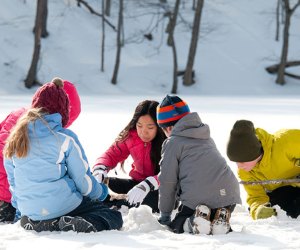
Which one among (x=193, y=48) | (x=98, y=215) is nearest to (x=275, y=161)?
(x=98, y=215)

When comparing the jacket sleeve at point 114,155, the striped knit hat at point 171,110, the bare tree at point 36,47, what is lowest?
the jacket sleeve at point 114,155

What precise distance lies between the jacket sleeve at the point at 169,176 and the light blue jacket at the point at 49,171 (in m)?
0.52

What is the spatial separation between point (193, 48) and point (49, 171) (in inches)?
996

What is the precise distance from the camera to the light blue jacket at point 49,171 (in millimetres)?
4094

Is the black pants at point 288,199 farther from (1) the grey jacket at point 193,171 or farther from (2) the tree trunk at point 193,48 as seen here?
(2) the tree trunk at point 193,48

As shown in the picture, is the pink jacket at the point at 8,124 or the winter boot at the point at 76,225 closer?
the winter boot at the point at 76,225

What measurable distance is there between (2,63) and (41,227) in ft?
84.3

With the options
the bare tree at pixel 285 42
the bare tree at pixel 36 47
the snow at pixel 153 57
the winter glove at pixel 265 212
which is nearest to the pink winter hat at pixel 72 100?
the winter glove at pixel 265 212

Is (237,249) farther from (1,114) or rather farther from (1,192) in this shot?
(1,114)

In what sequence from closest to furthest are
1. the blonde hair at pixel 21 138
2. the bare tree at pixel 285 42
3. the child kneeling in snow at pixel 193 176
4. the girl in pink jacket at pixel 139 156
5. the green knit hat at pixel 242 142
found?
the blonde hair at pixel 21 138 → the child kneeling in snow at pixel 193 176 → the green knit hat at pixel 242 142 → the girl in pink jacket at pixel 139 156 → the bare tree at pixel 285 42

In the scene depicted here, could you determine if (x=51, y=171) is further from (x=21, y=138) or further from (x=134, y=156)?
(x=134, y=156)

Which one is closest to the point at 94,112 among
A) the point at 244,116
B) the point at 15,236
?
the point at 244,116

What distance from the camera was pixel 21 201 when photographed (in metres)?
4.23

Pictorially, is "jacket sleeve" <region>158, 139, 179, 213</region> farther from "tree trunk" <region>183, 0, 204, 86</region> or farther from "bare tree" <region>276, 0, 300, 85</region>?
"bare tree" <region>276, 0, 300, 85</region>
